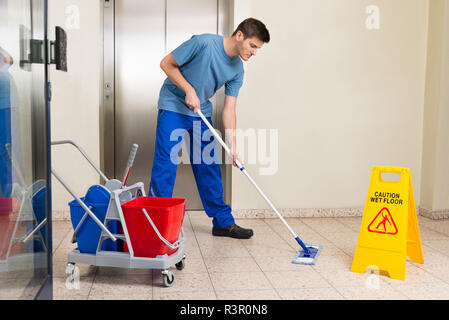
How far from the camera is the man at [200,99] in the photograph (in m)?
2.93

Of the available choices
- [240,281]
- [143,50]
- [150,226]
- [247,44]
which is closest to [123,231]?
[150,226]

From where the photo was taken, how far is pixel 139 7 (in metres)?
3.94

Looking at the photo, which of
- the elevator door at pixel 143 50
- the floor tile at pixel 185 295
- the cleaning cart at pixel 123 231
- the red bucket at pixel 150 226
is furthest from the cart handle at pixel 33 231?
the elevator door at pixel 143 50

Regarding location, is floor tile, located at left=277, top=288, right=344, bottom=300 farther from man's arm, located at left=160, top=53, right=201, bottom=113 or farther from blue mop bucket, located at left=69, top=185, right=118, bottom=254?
man's arm, located at left=160, top=53, right=201, bottom=113

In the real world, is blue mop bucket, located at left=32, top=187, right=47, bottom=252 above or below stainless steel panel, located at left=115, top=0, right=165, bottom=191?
below

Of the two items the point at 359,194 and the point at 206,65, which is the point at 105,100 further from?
the point at 359,194

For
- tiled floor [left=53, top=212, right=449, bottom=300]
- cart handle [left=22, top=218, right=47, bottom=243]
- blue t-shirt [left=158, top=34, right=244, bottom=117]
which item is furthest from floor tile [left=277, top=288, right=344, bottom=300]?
blue t-shirt [left=158, top=34, right=244, bottom=117]

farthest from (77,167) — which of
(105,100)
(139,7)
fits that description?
(139,7)

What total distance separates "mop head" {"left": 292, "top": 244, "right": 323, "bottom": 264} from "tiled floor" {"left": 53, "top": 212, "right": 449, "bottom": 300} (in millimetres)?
37

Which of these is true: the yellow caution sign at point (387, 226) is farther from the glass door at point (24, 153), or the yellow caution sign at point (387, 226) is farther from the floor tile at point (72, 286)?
the glass door at point (24, 153)

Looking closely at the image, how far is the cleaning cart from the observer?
226 cm

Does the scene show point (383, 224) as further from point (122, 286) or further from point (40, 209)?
point (40, 209)

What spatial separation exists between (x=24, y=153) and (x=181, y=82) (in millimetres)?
1258

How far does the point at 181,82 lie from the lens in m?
2.92
